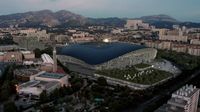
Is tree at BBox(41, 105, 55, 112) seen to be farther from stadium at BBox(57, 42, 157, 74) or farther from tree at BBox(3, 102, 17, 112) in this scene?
stadium at BBox(57, 42, 157, 74)

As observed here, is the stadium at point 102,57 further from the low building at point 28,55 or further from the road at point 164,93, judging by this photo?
the road at point 164,93

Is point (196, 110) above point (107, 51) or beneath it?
beneath

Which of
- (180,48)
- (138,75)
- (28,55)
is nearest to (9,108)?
(138,75)

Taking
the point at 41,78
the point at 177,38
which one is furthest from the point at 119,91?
the point at 177,38

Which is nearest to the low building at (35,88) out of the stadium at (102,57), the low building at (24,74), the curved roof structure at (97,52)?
the low building at (24,74)

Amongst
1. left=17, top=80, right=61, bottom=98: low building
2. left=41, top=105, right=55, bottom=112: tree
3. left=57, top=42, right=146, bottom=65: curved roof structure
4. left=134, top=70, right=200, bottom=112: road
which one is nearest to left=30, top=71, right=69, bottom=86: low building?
left=17, top=80, right=61, bottom=98: low building

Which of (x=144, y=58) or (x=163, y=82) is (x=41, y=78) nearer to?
(x=163, y=82)
